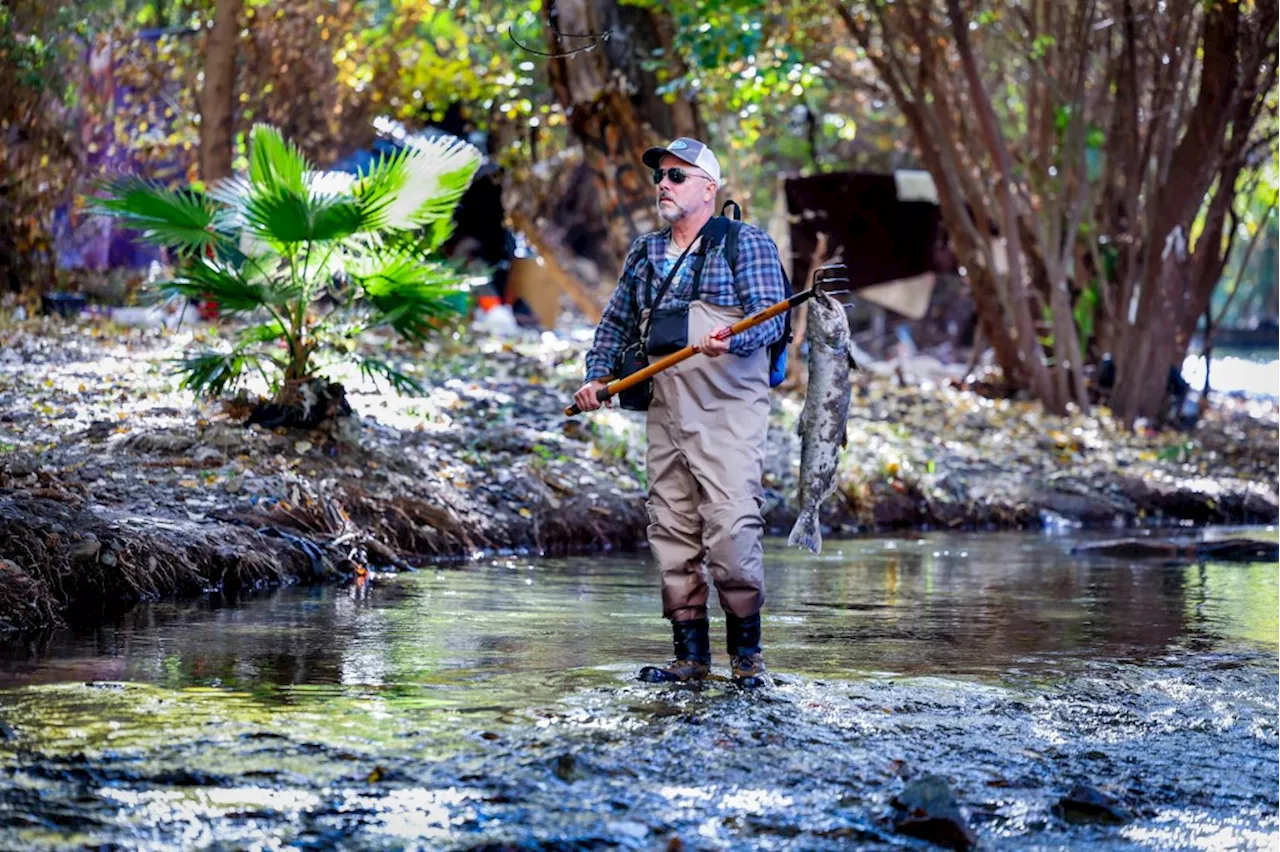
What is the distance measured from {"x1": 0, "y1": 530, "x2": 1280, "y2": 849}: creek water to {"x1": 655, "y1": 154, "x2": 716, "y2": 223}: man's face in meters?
1.67

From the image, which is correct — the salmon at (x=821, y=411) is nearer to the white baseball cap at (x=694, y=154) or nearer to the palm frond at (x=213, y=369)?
the white baseball cap at (x=694, y=154)

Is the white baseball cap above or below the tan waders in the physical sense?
above

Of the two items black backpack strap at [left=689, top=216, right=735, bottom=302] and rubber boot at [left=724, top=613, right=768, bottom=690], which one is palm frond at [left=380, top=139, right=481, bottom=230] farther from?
rubber boot at [left=724, top=613, right=768, bottom=690]

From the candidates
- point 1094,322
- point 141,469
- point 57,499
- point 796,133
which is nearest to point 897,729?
point 57,499

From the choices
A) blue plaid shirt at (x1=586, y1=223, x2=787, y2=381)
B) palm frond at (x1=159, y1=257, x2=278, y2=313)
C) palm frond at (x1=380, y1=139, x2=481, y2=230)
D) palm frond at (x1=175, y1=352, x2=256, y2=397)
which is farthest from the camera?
palm frond at (x1=380, y1=139, x2=481, y2=230)

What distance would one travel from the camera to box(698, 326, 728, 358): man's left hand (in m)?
6.04

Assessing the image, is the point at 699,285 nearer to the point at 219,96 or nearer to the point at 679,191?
the point at 679,191

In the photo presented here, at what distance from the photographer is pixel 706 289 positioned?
637 cm

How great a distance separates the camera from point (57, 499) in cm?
855

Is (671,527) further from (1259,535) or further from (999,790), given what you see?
(1259,535)

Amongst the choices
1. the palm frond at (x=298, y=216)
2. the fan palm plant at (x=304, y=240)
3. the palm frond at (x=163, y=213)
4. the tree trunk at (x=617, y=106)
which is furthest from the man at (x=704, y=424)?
the tree trunk at (x=617, y=106)

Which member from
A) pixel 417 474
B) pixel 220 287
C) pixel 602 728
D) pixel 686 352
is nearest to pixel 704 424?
pixel 686 352

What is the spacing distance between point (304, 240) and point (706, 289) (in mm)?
4483

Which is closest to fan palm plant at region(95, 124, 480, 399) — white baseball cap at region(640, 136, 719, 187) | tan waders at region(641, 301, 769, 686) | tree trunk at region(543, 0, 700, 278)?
white baseball cap at region(640, 136, 719, 187)
